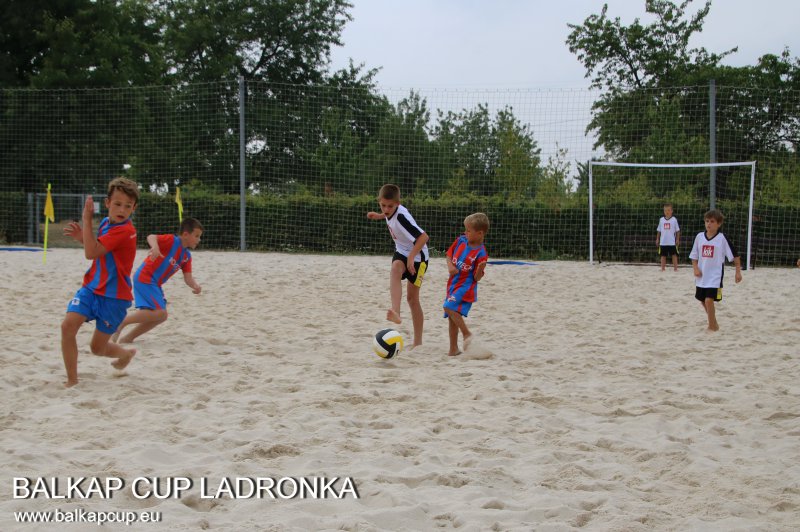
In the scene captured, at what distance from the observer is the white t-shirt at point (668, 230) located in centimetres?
1330

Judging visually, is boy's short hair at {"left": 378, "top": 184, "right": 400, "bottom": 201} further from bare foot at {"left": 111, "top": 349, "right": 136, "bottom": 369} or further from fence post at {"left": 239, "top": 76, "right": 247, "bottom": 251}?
fence post at {"left": 239, "top": 76, "right": 247, "bottom": 251}

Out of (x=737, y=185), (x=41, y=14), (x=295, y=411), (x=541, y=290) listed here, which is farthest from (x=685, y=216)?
(x=41, y=14)

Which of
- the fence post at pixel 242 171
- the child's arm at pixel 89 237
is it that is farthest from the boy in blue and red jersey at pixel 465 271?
the fence post at pixel 242 171

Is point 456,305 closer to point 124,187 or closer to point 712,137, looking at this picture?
point 124,187

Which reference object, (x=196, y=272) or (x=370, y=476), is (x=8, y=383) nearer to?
(x=370, y=476)

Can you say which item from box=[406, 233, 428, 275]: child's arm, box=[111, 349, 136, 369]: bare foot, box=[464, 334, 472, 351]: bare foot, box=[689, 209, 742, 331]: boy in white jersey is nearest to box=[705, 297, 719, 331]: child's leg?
box=[689, 209, 742, 331]: boy in white jersey

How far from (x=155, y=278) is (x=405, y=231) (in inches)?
79.1

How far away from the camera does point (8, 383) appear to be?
450cm

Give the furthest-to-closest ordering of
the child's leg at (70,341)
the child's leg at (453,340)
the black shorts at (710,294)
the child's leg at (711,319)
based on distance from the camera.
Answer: the black shorts at (710,294) < the child's leg at (711,319) < the child's leg at (453,340) < the child's leg at (70,341)

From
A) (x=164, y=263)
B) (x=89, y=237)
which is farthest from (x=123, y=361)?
(x=164, y=263)

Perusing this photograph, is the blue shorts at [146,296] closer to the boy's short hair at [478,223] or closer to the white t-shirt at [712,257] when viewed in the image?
the boy's short hair at [478,223]

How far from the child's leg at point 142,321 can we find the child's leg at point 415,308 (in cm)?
192

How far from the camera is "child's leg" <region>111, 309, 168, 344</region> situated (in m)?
5.79

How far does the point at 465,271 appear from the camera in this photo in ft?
19.2
